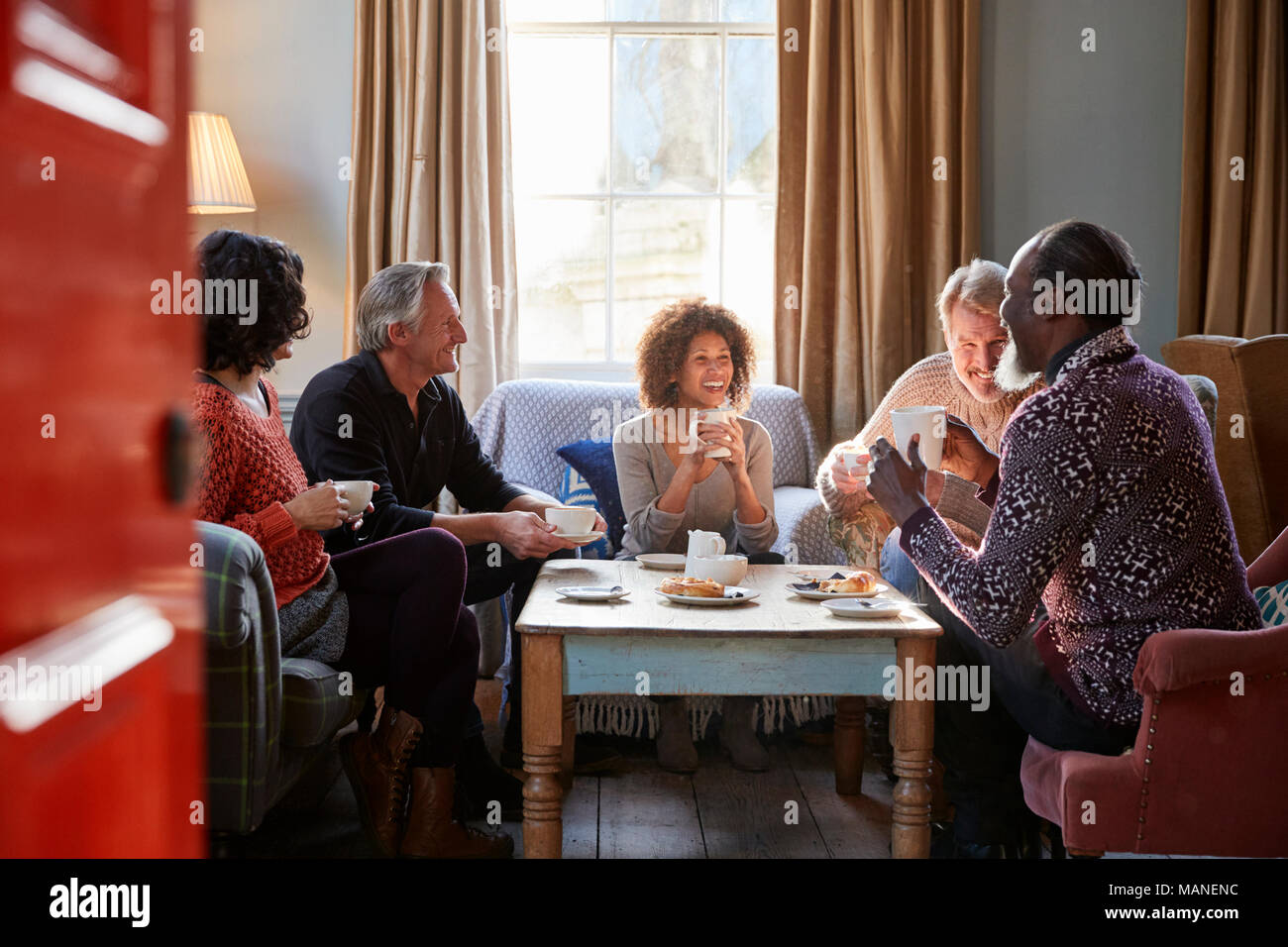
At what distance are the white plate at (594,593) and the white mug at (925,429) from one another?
56cm

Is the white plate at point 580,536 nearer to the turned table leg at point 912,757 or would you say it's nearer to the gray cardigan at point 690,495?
the gray cardigan at point 690,495

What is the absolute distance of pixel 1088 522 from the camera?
1563mm

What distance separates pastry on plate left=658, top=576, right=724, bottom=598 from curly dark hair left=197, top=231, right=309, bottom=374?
838 mm

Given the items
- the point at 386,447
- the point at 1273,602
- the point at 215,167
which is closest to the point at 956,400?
the point at 1273,602

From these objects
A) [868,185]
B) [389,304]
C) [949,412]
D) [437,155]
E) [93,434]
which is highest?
[437,155]

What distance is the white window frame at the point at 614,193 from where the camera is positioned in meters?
3.92

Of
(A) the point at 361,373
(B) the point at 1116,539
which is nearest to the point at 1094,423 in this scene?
(B) the point at 1116,539

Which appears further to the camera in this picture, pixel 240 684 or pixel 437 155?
pixel 437 155

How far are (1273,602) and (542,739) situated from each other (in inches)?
46.9

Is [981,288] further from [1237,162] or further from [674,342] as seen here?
[1237,162]

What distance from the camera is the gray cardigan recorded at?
2.73 m

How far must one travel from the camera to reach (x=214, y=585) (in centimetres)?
161

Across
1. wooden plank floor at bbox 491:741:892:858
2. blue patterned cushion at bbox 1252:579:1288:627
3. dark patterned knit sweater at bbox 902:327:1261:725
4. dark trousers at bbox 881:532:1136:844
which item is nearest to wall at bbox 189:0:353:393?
wooden plank floor at bbox 491:741:892:858

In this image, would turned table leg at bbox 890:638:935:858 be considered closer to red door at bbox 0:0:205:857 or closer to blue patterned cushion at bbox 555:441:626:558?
blue patterned cushion at bbox 555:441:626:558
